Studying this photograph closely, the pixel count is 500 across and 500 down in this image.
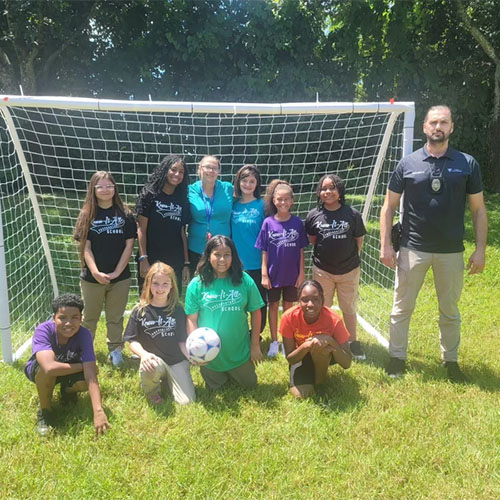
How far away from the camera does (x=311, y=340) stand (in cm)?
321

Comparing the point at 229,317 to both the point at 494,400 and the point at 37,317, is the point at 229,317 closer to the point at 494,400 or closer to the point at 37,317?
the point at 494,400

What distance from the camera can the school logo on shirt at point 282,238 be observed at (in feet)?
12.8

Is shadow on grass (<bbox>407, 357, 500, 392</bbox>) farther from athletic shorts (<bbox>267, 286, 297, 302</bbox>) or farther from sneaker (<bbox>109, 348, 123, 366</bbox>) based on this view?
sneaker (<bbox>109, 348, 123, 366</bbox>)

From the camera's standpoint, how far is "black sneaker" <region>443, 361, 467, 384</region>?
3576 millimetres

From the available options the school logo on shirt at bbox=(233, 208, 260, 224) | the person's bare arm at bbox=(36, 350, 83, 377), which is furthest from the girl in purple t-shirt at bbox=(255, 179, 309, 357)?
the person's bare arm at bbox=(36, 350, 83, 377)

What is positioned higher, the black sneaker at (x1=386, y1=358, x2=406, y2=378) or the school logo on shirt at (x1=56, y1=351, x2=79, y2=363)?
the school logo on shirt at (x1=56, y1=351, x2=79, y2=363)

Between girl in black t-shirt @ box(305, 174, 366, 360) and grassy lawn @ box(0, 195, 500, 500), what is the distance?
2.19 ft

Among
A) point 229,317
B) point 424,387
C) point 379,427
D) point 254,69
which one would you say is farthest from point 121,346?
point 254,69

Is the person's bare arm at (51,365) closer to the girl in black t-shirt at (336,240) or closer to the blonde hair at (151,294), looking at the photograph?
the blonde hair at (151,294)

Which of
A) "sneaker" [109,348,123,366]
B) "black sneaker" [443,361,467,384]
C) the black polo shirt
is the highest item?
the black polo shirt

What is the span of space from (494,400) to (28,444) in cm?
307

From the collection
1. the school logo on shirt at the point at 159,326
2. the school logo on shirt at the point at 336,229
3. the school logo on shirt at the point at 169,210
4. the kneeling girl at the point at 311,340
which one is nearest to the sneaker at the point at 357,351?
the kneeling girl at the point at 311,340

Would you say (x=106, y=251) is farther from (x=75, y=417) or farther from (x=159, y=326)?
(x=75, y=417)

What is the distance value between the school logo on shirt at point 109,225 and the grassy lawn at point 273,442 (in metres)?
1.14
